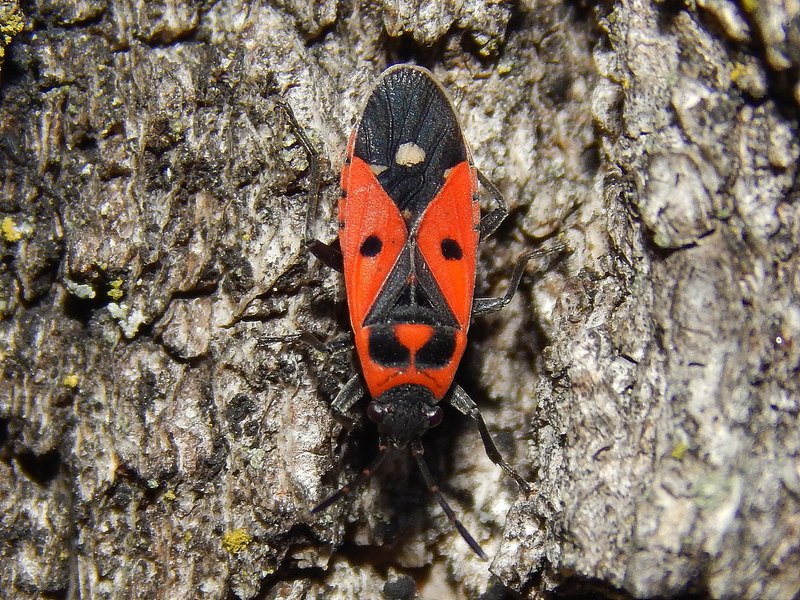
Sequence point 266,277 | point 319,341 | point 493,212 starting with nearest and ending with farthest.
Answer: point 266,277 < point 319,341 < point 493,212


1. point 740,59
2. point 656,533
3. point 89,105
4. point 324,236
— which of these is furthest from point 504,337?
point 89,105

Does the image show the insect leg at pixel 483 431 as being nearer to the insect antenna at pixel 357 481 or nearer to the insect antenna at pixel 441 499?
the insect antenna at pixel 441 499

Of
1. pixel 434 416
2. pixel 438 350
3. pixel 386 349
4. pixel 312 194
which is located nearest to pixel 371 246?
pixel 312 194

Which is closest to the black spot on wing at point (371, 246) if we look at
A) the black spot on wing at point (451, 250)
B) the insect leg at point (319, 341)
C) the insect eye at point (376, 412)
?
the black spot on wing at point (451, 250)

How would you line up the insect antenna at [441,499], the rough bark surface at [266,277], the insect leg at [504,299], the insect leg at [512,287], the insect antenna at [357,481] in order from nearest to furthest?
1. the rough bark surface at [266,277]
2. the insect antenna at [357,481]
3. the insect antenna at [441,499]
4. the insect leg at [512,287]
5. the insect leg at [504,299]

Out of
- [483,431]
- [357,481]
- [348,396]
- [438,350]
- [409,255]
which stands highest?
[409,255]

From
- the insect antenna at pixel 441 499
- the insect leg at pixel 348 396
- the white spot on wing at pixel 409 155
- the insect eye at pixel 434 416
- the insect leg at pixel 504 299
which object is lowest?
the insect antenna at pixel 441 499

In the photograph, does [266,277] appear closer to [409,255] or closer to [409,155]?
[409,255]
